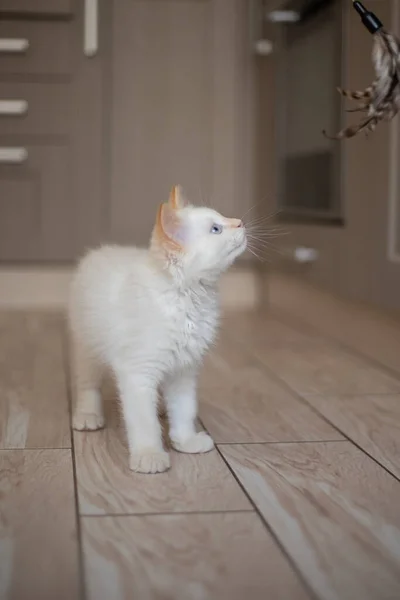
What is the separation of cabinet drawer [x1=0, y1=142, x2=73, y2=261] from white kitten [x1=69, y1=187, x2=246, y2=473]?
1779 millimetres

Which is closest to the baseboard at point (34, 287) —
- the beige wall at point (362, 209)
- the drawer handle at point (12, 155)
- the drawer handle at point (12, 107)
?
the drawer handle at point (12, 155)

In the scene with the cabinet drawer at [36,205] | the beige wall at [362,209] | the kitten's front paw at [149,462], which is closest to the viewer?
the kitten's front paw at [149,462]

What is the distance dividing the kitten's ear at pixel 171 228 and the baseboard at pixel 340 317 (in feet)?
2.98

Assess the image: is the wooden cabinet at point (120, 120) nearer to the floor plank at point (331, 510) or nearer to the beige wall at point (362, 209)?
the beige wall at point (362, 209)

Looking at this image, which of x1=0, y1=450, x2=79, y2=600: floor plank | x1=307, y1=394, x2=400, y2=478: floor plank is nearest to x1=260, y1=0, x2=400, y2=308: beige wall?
x1=307, y1=394, x2=400, y2=478: floor plank

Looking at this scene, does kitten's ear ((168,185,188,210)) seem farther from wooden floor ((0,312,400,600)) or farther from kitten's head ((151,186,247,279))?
wooden floor ((0,312,400,600))

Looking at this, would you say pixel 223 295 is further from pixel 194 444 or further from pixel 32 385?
pixel 194 444

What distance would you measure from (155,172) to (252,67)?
1.69ft

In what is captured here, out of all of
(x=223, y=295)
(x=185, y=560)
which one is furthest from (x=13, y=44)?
(x=185, y=560)

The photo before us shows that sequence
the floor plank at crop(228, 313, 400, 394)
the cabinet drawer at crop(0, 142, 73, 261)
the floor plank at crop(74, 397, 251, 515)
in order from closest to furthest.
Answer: the floor plank at crop(74, 397, 251, 515)
the floor plank at crop(228, 313, 400, 394)
the cabinet drawer at crop(0, 142, 73, 261)

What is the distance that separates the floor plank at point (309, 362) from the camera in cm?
184

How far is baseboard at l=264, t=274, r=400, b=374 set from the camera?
226cm

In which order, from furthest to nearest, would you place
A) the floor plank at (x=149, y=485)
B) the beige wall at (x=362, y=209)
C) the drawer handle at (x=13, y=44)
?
the drawer handle at (x=13, y=44), the beige wall at (x=362, y=209), the floor plank at (x=149, y=485)

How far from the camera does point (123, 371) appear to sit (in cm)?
129
